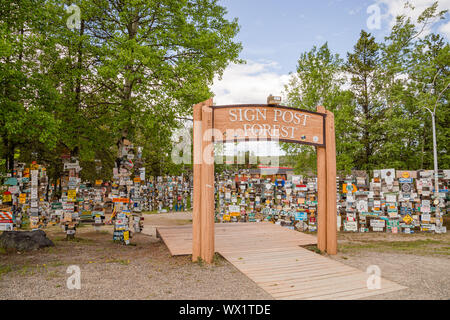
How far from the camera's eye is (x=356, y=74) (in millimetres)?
20766

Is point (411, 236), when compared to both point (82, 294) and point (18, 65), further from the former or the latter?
point (18, 65)

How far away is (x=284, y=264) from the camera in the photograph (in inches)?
245

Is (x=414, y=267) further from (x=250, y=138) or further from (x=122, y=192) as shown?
(x=122, y=192)

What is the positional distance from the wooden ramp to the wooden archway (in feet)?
2.66

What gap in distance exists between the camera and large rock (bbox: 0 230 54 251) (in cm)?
807

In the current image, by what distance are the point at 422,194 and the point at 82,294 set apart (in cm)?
1473

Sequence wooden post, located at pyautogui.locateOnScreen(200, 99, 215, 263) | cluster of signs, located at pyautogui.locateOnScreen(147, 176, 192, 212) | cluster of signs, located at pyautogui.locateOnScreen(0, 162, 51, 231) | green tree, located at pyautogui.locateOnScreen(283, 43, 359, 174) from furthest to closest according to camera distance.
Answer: cluster of signs, located at pyautogui.locateOnScreen(147, 176, 192, 212) → green tree, located at pyautogui.locateOnScreen(283, 43, 359, 174) → cluster of signs, located at pyautogui.locateOnScreen(0, 162, 51, 231) → wooden post, located at pyautogui.locateOnScreen(200, 99, 215, 263)

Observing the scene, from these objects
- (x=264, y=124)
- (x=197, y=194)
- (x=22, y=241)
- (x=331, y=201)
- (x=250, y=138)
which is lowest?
(x=22, y=241)

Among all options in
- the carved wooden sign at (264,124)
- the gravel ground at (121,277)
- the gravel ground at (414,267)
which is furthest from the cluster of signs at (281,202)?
the gravel ground at (121,277)

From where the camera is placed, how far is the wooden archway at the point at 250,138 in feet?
21.2

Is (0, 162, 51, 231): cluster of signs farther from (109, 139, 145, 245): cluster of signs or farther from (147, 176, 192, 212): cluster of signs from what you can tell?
(147, 176, 192, 212): cluster of signs

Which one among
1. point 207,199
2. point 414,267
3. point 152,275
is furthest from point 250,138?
point 414,267

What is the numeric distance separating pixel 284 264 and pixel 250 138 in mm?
3030

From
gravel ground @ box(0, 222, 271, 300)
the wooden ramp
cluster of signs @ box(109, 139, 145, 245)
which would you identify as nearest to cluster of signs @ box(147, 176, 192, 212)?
cluster of signs @ box(109, 139, 145, 245)
